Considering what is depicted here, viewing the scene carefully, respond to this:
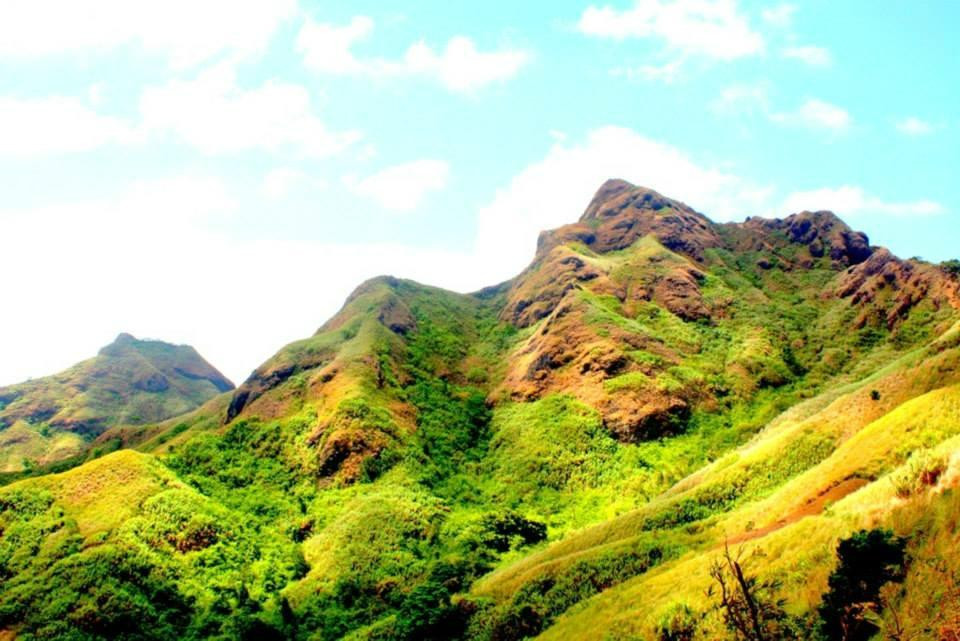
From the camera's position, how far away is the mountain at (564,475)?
76.3ft

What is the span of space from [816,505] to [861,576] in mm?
11604

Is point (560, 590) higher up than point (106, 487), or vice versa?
point (106, 487)

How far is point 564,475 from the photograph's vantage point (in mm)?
67125

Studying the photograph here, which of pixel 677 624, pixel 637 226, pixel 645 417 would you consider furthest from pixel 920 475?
pixel 637 226

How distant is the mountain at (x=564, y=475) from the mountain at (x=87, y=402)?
159 ft

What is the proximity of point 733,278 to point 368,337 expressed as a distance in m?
71.3

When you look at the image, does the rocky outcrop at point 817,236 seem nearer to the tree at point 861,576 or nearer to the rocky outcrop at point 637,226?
the rocky outcrop at point 637,226

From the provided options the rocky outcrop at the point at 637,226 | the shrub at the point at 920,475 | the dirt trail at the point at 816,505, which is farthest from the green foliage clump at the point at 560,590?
the rocky outcrop at the point at 637,226

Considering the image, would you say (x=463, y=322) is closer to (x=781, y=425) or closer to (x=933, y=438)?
(x=781, y=425)

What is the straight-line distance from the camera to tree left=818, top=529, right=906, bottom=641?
17.0 meters

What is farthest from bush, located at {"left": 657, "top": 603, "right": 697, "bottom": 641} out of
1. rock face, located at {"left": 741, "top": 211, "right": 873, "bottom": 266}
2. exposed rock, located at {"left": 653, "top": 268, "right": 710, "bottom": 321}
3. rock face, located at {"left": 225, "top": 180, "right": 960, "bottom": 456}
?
rock face, located at {"left": 741, "top": 211, "right": 873, "bottom": 266}

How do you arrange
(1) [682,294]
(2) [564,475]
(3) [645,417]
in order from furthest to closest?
(1) [682,294]
(3) [645,417]
(2) [564,475]

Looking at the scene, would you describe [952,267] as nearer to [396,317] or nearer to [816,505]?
[816,505]

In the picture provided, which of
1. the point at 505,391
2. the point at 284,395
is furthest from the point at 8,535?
the point at 505,391
